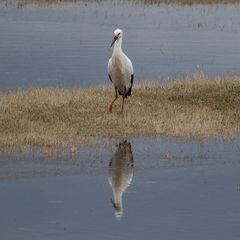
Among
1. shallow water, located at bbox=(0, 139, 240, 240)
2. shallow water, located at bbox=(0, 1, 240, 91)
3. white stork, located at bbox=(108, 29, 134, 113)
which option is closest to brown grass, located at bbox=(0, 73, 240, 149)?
white stork, located at bbox=(108, 29, 134, 113)

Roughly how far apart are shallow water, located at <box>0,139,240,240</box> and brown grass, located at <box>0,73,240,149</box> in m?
0.58

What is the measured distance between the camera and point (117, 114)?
16750 mm

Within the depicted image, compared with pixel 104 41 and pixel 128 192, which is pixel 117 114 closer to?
pixel 128 192

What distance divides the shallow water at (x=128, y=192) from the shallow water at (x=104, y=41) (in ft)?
28.7

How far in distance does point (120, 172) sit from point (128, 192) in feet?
3.73

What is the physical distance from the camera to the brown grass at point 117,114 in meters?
14.8

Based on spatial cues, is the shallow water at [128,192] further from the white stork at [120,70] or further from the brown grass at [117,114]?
the white stork at [120,70]

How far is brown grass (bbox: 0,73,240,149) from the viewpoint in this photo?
48.7 ft

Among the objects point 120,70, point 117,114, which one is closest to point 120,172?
point 117,114

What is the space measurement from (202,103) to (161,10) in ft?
83.2

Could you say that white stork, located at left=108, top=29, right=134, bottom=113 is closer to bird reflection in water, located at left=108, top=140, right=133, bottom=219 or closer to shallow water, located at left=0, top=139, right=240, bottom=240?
shallow water, located at left=0, top=139, right=240, bottom=240

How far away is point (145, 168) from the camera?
13039 millimetres

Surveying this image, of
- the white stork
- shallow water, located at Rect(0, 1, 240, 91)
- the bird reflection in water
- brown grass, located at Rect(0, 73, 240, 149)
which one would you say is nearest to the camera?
the bird reflection in water

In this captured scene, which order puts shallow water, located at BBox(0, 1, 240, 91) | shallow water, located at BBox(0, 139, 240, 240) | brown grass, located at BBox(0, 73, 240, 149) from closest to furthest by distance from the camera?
shallow water, located at BBox(0, 139, 240, 240) < brown grass, located at BBox(0, 73, 240, 149) < shallow water, located at BBox(0, 1, 240, 91)
